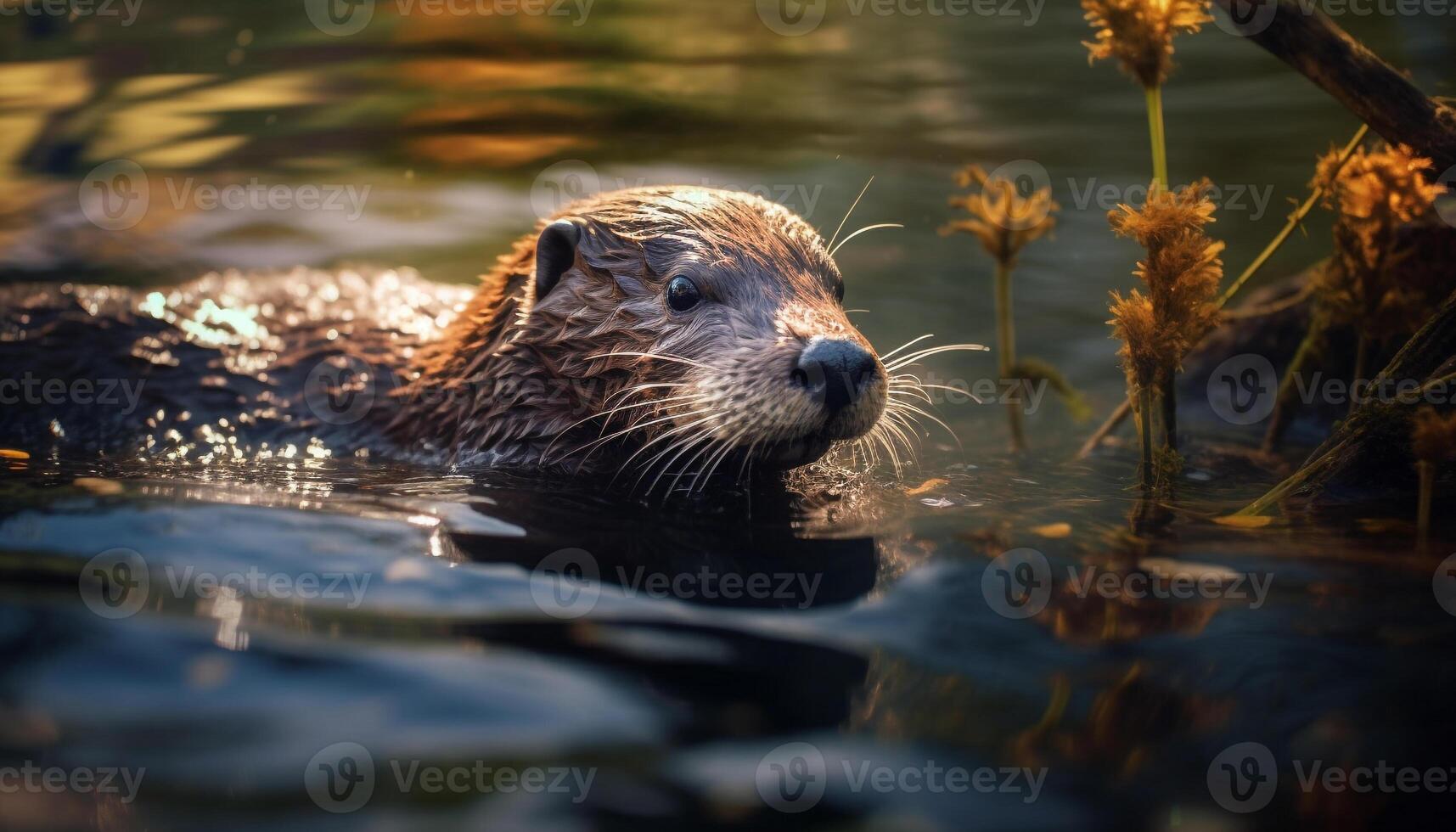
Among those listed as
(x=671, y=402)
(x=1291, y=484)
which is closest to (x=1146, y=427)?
(x=1291, y=484)

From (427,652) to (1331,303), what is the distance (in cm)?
401

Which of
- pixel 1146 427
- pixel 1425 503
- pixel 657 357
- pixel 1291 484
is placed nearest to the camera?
pixel 1425 503

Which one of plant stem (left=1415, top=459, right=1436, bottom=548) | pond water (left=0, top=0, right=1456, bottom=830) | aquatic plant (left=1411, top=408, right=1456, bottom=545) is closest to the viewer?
pond water (left=0, top=0, right=1456, bottom=830)

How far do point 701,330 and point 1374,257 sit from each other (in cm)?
268

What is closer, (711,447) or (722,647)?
(722,647)

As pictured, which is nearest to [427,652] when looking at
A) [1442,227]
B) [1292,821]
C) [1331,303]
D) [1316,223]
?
[1292,821]

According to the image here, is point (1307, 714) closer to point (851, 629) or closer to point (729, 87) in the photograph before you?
point (851, 629)

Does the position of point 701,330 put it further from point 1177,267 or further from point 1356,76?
point 1356,76

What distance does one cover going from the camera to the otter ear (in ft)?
14.9

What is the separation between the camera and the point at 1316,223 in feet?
28.0

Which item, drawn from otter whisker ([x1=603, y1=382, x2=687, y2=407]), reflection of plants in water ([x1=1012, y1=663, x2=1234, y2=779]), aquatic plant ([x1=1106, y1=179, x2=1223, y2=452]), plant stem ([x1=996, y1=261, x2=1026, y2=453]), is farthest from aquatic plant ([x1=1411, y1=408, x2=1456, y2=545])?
otter whisker ([x1=603, y1=382, x2=687, y2=407])

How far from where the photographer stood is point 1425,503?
136 inches

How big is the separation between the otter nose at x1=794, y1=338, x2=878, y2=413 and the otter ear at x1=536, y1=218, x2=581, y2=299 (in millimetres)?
1242

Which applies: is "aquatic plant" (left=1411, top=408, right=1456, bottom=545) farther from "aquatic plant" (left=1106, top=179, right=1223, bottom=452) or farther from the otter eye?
the otter eye
